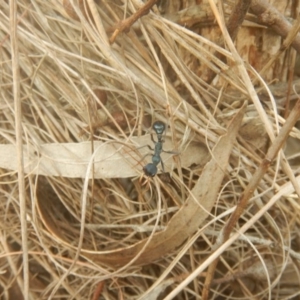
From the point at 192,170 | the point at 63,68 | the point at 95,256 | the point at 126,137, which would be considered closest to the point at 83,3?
the point at 63,68

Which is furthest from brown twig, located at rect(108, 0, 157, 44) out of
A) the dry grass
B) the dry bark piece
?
the dry bark piece

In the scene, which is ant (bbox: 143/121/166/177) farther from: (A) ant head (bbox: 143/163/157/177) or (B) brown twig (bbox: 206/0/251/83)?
(B) brown twig (bbox: 206/0/251/83)

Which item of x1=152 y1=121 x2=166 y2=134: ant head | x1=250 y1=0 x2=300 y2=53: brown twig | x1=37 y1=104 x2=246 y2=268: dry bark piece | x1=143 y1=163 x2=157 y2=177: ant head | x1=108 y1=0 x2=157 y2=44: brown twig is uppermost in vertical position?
x1=108 y1=0 x2=157 y2=44: brown twig

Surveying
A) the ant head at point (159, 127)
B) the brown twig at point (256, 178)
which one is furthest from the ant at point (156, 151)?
the brown twig at point (256, 178)

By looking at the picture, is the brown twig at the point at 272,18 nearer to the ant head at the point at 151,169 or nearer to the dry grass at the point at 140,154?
the dry grass at the point at 140,154

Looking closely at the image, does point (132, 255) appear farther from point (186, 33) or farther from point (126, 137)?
point (186, 33)

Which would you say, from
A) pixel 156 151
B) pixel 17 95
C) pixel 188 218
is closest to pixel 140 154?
pixel 156 151
